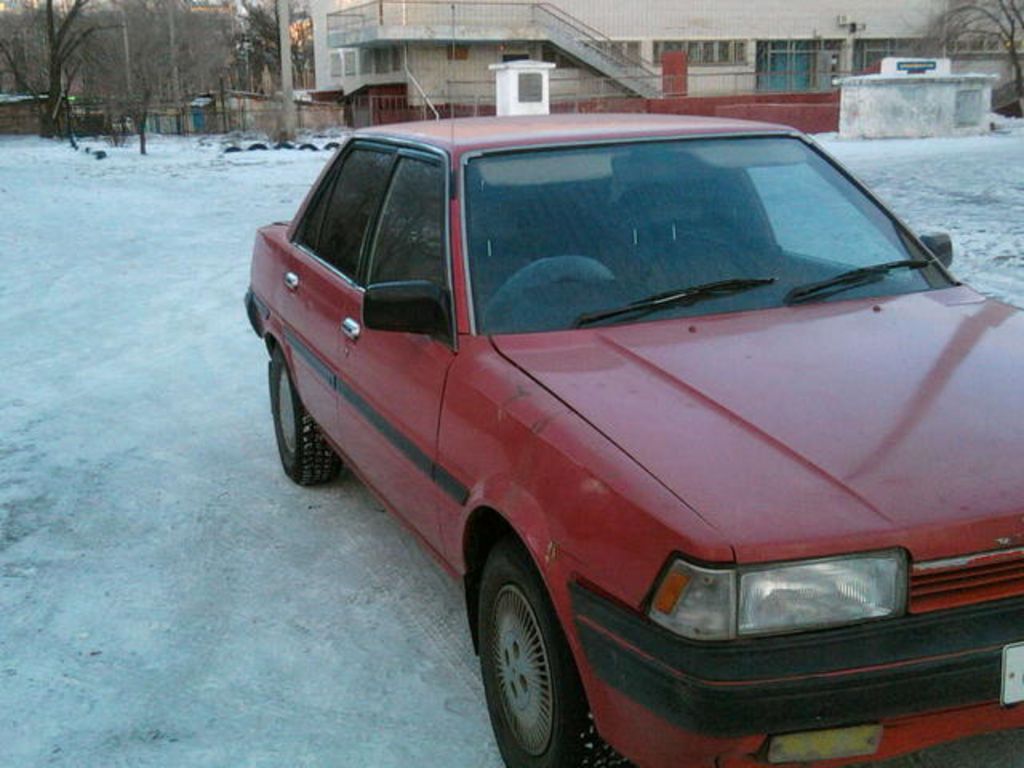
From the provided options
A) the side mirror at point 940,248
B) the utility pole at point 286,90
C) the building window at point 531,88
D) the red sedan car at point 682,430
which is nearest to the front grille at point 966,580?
the red sedan car at point 682,430

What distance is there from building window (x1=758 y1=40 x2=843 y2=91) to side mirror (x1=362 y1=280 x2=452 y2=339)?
56.3m

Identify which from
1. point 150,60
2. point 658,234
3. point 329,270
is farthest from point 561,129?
point 150,60

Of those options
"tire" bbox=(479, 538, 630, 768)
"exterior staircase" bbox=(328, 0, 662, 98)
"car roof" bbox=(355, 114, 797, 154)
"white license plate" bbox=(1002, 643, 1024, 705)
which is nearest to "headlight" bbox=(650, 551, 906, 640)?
"white license plate" bbox=(1002, 643, 1024, 705)

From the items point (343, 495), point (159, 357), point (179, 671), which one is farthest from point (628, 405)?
point (159, 357)

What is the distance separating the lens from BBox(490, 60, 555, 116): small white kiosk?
27.2 metres

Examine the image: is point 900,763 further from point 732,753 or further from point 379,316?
point 379,316

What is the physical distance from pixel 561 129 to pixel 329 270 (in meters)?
1.13

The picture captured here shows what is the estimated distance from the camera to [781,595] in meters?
2.22

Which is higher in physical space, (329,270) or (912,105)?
(912,105)

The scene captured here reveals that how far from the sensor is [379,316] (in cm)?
331

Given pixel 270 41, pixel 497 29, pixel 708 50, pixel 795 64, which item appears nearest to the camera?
pixel 497 29

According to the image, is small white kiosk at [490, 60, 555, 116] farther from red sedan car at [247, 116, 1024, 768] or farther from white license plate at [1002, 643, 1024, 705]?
white license plate at [1002, 643, 1024, 705]

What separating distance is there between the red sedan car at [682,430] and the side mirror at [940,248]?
0.04 ft

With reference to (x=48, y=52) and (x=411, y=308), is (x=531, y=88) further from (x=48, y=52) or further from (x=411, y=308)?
(x=48, y=52)
